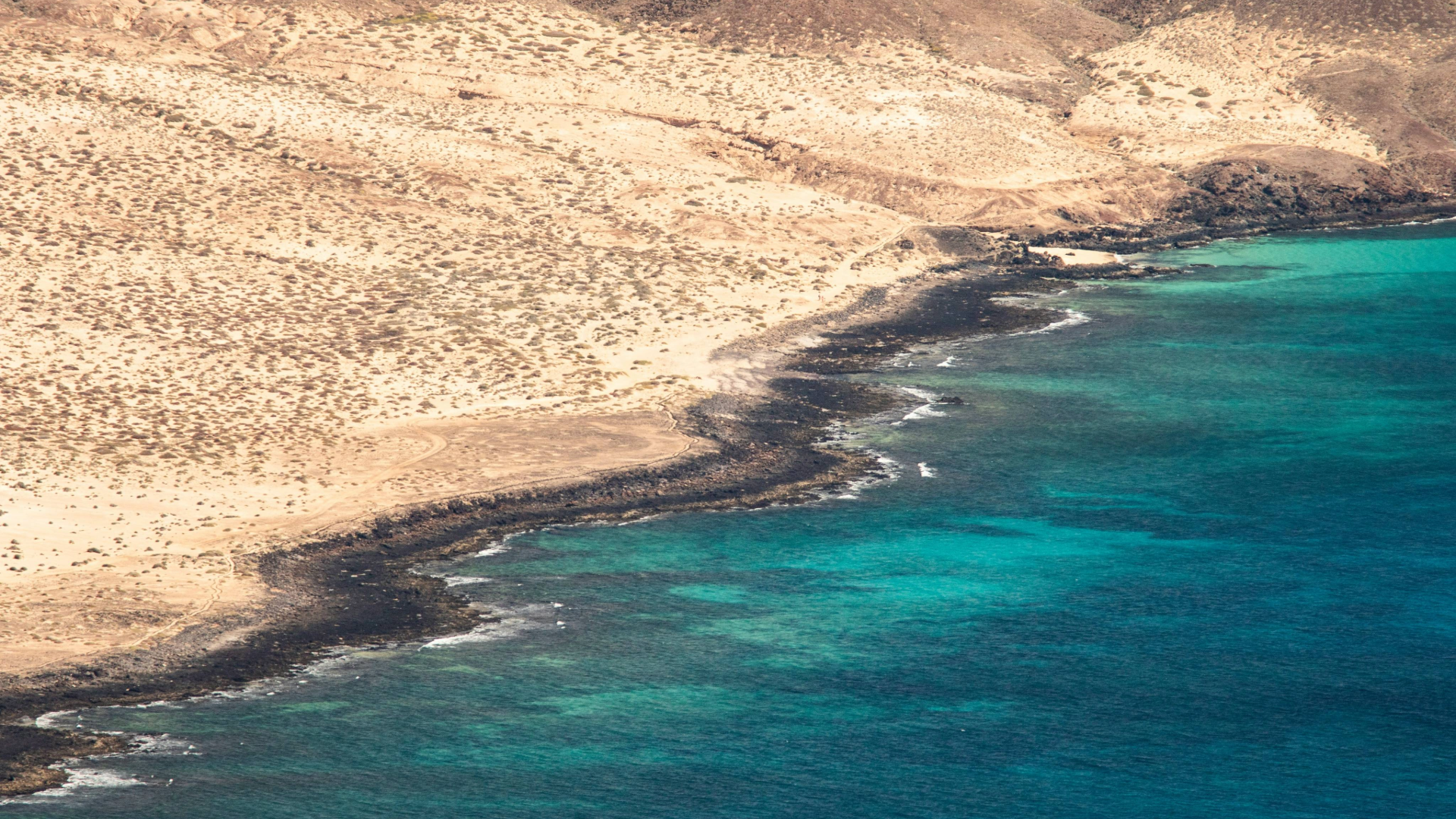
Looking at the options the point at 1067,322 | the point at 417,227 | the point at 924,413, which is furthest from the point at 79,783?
the point at 1067,322

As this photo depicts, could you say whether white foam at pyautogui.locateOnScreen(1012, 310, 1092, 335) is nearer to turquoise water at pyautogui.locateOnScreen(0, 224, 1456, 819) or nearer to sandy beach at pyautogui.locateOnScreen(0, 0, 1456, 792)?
sandy beach at pyautogui.locateOnScreen(0, 0, 1456, 792)

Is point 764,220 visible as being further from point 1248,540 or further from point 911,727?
point 911,727

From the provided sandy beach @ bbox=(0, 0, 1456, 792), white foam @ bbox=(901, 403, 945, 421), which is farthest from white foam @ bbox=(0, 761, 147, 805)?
white foam @ bbox=(901, 403, 945, 421)

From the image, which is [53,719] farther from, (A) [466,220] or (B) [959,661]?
(A) [466,220]

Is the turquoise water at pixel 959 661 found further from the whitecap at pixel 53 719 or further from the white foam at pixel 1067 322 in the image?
the white foam at pixel 1067 322

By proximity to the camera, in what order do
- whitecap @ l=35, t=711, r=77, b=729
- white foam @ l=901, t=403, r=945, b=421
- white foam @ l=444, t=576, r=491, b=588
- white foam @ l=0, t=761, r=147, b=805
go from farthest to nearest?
white foam @ l=901, t=403, r=945, b=421
white foam @ l=444, t=576, r=491, b=588
whitecap @ l=35, t=711, r=77, b=729
white foam @ l=0, t=761, r=147, b=805

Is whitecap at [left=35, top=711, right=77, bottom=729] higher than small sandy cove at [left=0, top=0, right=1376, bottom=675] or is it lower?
lower

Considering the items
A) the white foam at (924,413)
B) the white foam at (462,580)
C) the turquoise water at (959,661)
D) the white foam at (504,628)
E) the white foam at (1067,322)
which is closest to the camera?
the turquoise water at (959,661)

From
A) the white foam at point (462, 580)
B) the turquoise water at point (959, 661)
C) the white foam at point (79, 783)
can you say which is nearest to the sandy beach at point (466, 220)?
the white foam at point (462, 580)
